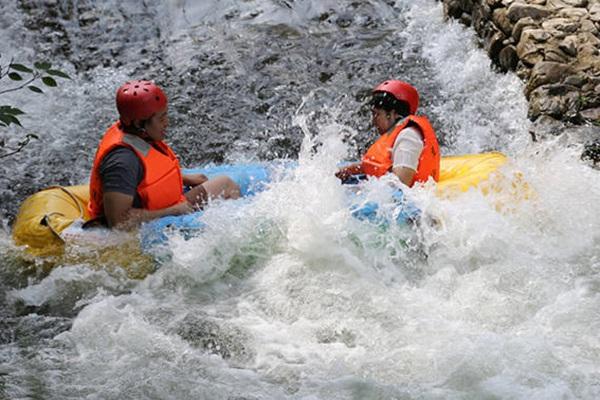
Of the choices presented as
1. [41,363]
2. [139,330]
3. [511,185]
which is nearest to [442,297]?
[511,185]

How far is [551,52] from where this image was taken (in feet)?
27.9

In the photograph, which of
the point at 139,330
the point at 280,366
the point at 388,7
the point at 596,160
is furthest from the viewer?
the point at 388,7

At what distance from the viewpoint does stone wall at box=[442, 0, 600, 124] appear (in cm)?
816

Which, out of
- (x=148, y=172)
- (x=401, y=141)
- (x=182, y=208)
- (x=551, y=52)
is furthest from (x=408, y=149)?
(x=551, y=52)

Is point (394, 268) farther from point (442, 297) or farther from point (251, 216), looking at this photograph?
point (251, 216)

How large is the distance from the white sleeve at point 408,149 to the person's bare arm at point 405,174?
0.08 feet

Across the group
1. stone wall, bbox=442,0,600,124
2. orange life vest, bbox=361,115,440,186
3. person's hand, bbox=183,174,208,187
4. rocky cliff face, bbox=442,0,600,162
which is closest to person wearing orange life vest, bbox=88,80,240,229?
person's hand, bbox=183,174,208,187

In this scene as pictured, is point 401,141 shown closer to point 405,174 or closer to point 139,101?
point 405,174

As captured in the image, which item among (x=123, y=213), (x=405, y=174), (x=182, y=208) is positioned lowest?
(x=182, y=208)

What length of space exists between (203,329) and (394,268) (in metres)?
1.28

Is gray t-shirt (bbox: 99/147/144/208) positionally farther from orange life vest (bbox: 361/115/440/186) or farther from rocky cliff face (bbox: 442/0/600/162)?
rocky cliff face (bbox: 442/0/600/162)

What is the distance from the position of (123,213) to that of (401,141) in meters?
1.89

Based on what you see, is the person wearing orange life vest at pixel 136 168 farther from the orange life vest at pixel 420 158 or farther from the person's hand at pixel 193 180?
the orange life vest at pixel 420 158

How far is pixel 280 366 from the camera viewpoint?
503 cm
